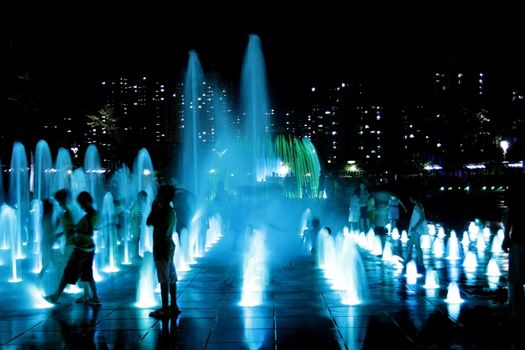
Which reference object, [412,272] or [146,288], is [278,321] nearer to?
[146,288]

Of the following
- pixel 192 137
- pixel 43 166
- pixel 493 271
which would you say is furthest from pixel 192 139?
pixel 493 271

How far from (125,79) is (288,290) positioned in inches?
2123

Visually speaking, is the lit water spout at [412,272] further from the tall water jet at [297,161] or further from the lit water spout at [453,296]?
the tall water jet at [297,161]

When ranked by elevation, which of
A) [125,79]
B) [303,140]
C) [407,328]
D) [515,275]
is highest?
[125,79]

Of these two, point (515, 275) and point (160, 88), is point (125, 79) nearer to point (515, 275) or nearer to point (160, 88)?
point (160, 88)

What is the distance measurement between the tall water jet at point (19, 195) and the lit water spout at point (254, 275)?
583cm

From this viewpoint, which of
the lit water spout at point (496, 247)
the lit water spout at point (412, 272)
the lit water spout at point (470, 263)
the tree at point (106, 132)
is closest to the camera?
the lit water spout at point (412, 272)

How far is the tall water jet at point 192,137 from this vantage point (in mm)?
44062

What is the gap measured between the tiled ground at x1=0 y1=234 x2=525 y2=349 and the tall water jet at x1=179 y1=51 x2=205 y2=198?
29.5 meters

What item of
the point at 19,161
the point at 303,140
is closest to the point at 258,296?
the point at 19,161

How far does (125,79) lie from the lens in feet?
202

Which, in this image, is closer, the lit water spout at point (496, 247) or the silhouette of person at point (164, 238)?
the silhouette of person at point (164, 238)

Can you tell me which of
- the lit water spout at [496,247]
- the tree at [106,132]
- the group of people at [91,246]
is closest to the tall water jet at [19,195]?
the tree at [106,132]

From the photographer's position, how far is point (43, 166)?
39.3 m
